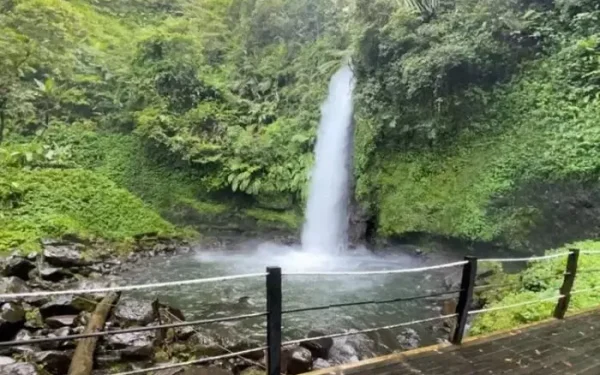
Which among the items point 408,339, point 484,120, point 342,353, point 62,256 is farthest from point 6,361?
point 484,120

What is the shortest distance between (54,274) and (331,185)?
8.59m

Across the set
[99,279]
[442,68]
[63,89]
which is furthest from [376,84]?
[63,89]

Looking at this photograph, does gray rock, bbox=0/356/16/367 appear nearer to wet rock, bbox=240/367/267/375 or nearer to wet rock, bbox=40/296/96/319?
wet rock, bbox=40/296/96/319

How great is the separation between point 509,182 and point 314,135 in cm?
694

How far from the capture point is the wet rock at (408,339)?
6.91 m

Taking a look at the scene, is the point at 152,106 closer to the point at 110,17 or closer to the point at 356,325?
the point at 110,17

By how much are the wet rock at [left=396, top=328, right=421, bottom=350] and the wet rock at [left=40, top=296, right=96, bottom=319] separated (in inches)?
192

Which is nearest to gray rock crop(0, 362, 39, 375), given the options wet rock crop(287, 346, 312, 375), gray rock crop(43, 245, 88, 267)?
wet rock crop(287, 346, 312, 375)

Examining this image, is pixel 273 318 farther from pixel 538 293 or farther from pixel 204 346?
pixel 538 293

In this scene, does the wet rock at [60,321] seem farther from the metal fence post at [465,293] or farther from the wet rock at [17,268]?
the metal fence post at [465,293]

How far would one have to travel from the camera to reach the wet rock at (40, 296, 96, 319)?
6.80 metres

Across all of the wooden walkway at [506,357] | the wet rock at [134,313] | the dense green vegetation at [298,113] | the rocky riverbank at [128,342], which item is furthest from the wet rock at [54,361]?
the dense green vegetation at [298,113]

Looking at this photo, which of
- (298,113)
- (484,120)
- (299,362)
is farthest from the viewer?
(298,113)

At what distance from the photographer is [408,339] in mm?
7145
